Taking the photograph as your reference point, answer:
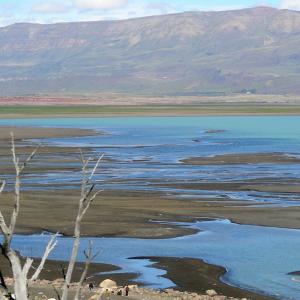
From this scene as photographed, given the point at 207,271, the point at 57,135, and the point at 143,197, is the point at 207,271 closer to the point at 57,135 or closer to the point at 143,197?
the point at 143,197

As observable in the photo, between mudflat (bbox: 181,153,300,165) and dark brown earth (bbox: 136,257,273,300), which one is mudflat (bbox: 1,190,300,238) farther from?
mudflat (bbox: 181,153,300,165)

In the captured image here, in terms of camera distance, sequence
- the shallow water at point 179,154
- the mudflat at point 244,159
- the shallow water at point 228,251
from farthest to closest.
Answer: the mudflat at point 244,159, the shallow water at point 179,154, the shallow water at point 228,251

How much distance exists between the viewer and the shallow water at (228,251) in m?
19.0

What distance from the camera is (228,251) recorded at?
22578 mm

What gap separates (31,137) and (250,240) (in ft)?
147

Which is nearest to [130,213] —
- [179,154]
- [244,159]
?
[244,159]

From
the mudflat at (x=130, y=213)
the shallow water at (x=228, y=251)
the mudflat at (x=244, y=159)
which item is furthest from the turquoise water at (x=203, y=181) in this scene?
the mudflat at (x=244, y=159)

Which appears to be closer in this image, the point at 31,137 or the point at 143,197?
the point at 143,197

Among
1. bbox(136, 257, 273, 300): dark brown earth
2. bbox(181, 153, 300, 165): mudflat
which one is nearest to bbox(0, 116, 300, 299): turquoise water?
bbox(136, 257, 273, 300): dark brown earth

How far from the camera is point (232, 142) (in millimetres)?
65812

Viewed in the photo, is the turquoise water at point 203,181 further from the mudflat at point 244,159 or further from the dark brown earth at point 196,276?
the mudflat at point 244,159

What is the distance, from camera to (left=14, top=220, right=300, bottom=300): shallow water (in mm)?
18953

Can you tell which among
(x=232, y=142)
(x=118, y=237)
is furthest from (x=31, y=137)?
(x=118, y=237)

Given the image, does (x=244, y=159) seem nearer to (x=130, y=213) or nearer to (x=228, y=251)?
(x=130, y=213)
